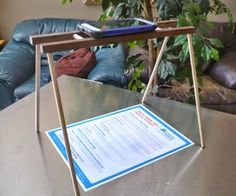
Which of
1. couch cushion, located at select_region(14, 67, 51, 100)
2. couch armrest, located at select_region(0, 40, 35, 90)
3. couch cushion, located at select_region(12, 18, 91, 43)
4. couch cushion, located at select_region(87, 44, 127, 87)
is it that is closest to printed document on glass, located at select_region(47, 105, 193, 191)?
couch cushion, located at select_region(87, 44, 127, 87)

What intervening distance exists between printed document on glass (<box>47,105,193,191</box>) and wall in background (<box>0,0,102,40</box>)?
8.38ft

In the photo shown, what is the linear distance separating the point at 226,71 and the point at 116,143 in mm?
1801

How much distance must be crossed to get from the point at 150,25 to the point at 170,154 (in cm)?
35

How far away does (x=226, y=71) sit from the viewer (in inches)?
92.2

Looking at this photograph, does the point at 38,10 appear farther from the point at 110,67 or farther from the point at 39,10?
the point at 110,67

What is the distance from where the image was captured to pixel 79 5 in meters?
3.29

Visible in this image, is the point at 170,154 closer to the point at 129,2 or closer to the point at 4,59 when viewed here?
the point at 129,2

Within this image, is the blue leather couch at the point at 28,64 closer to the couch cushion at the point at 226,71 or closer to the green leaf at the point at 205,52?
the couch cushion at the point at 226,71

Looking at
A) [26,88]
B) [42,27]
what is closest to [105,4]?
[26,88]

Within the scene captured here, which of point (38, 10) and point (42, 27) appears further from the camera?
point (38, 10)

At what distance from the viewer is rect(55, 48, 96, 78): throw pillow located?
2445 millimetres

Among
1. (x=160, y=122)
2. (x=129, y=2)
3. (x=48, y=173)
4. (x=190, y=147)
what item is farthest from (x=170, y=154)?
(x=129, y=2)

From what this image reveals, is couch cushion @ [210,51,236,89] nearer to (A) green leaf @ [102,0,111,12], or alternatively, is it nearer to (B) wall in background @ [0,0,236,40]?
(A) green leaf @ [102,0,111,12]

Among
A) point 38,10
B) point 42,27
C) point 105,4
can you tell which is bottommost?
point 42,27
